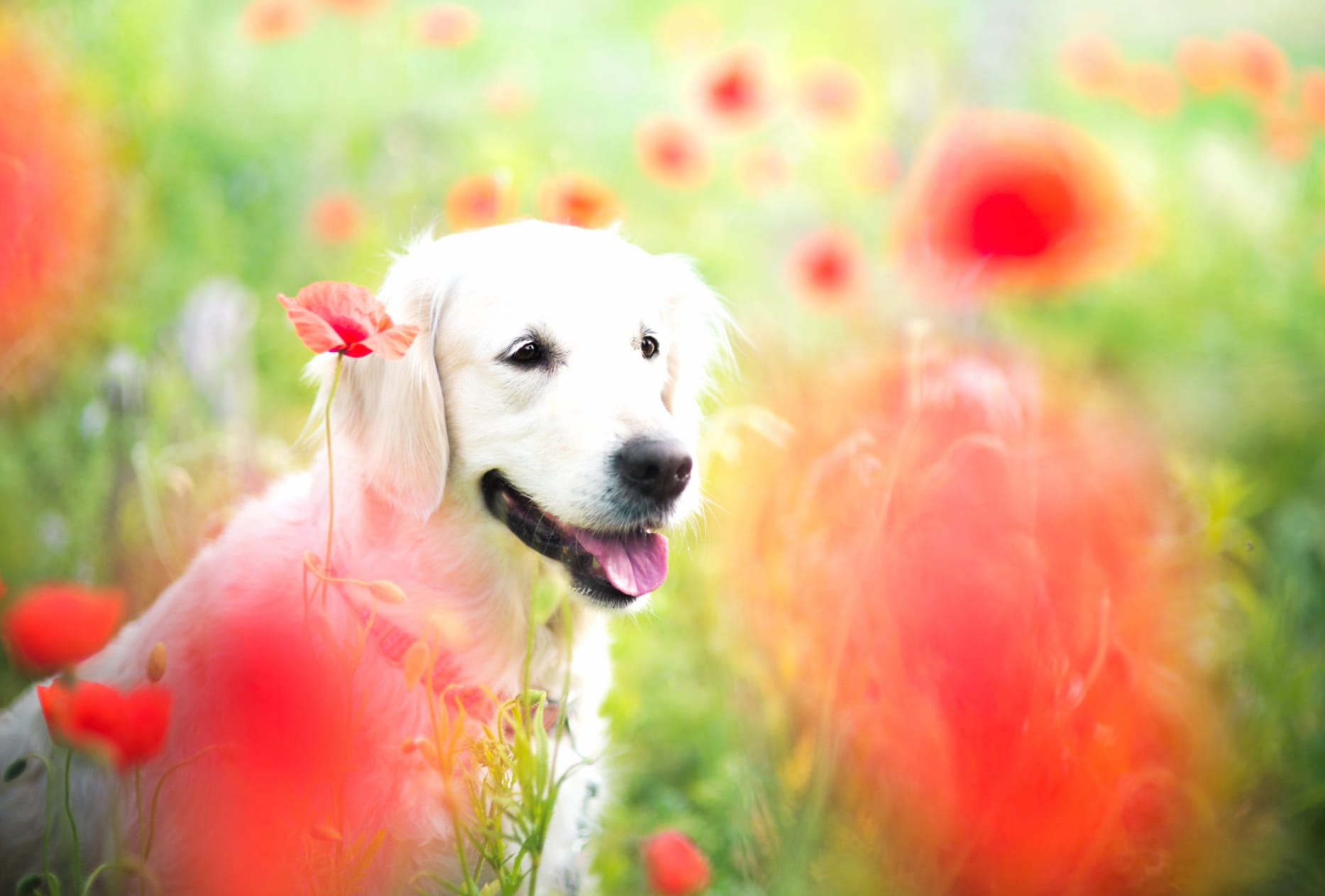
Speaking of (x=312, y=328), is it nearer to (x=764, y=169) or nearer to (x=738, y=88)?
(x=738, y=88)

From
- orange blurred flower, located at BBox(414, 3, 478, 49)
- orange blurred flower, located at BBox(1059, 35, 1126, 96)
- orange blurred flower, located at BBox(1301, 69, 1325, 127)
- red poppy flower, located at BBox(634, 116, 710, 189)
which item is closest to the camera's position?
red poppy flower, located at BBox(634, 116, 710, 189)

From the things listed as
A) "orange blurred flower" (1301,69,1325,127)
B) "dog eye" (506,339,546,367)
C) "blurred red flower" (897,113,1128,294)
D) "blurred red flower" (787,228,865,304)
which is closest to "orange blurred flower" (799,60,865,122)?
"blurred red flower" (787,228,865,304)

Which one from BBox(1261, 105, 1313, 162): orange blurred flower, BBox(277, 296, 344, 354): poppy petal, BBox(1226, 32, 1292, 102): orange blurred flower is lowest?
BBox(277, 296, 344, 354): poppy petal

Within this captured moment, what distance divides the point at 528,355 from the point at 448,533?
1.35 feet

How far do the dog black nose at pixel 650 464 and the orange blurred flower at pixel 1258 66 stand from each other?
289cm

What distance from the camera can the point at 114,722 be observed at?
1.11 metres

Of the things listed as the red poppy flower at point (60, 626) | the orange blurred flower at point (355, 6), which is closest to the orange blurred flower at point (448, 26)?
the orange blurred flower at point (355, 6)

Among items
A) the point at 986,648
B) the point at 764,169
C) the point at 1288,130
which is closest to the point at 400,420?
the point at 986,648

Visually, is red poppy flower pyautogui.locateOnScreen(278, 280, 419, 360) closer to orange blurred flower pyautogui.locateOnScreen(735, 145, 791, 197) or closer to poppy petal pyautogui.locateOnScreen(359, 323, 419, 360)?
poppy petal pyautogui.locateOnScreen(359, 323, 419, 360)

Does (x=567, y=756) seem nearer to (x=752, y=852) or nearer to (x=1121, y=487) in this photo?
(x=752, y=852)

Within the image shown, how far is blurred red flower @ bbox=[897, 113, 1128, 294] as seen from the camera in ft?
7.68

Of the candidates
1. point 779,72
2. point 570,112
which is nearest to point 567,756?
point 779,72

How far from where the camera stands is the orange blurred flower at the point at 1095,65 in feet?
12.0

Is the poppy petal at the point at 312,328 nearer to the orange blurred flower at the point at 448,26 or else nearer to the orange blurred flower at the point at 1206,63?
the orange blurred flower at the point at 448,26
